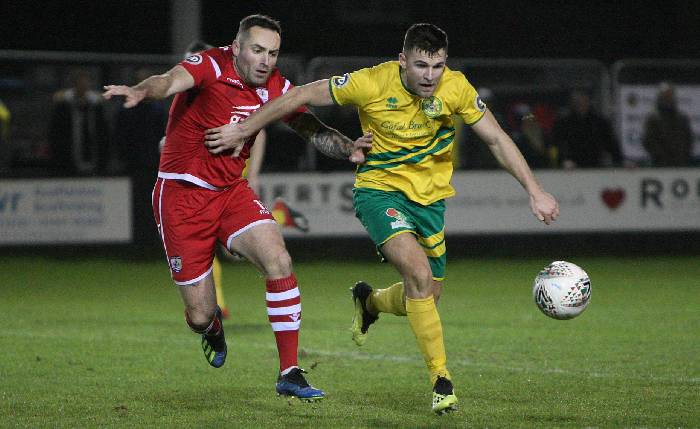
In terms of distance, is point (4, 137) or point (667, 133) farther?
point (667, 133)

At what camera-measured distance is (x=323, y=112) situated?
57.0 feet

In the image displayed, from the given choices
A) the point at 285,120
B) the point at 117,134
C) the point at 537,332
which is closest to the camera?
the point at 285,120

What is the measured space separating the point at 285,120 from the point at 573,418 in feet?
8.14

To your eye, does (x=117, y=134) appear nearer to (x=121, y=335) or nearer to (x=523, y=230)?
(x=523, y=230)

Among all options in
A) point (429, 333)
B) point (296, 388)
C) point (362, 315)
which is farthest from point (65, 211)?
point (429, 333)

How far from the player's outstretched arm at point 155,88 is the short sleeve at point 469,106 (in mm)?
1554

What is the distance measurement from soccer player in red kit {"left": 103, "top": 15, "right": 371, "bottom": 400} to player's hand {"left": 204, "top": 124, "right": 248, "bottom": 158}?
0.63 feet

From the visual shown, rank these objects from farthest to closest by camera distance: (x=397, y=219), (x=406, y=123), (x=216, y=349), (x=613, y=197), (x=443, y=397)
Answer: (x=613, y=197)
(x=216, y=349)
(x=406, y=123)
(x=397, y=219)
(x=443, y=397)

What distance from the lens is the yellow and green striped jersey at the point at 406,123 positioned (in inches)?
297

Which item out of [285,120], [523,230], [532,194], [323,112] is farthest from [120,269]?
[532,194]

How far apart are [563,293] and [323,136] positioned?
1711 millimetres

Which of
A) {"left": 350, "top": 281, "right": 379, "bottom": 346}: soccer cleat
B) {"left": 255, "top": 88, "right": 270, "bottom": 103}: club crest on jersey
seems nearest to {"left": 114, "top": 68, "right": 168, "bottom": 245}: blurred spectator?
{"left": 350, "top": 281, "right": 379, "bottom": 346}: soccer cleat

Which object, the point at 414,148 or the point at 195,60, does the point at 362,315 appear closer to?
the point at 414,148

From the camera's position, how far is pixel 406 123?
7605 millimetres
